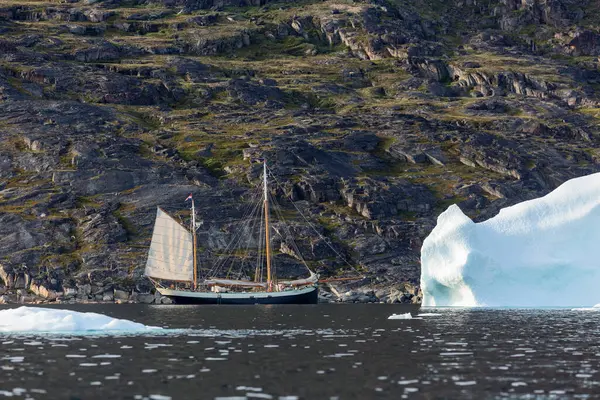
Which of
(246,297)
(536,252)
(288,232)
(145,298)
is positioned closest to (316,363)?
(536,252)

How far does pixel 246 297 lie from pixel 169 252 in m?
17.3

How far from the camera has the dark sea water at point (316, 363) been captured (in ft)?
125

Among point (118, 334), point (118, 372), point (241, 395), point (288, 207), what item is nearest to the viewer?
point (241, 395)

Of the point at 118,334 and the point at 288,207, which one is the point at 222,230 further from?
the point at 118,334

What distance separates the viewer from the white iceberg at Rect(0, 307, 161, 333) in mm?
68062

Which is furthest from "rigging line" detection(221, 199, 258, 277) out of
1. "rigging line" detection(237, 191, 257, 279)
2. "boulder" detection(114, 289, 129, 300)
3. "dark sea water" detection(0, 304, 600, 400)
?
"dark sea water" detection(0, 304, 600, 400)

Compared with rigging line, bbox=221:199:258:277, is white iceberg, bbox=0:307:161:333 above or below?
below

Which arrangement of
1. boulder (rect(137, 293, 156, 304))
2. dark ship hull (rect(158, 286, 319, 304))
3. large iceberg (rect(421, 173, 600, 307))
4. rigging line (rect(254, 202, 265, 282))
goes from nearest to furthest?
large iceberg (rect(421, 173, 600, 307)) < dark ship hull (rect(158, 286, 319, 304)) < boulder (rect(137, 293, 156, 304)) < rigging line (rect(254, 202, 265, 282))

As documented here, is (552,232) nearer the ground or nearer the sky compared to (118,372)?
nearer the sky

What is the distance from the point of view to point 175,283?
163 meters

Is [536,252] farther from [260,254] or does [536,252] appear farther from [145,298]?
[145,298]

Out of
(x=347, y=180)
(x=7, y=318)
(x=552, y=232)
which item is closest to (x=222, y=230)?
(x=347, y=180)

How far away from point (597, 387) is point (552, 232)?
224 ft

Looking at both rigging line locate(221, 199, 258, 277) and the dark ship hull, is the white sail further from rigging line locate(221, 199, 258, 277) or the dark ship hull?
rigging line locate(221, 199, 258, 277)
